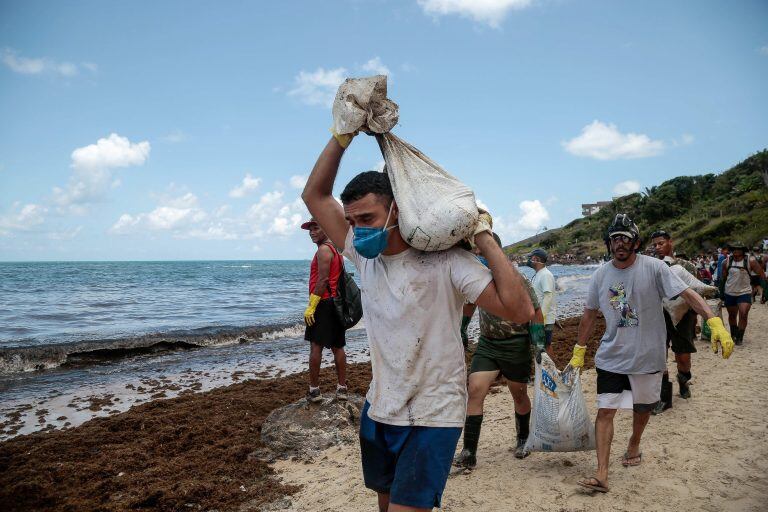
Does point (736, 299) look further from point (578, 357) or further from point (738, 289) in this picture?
point (578, 357)

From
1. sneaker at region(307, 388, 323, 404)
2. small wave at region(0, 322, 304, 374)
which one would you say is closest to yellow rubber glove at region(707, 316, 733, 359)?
sneaker at region(307, 388, 323, 404)

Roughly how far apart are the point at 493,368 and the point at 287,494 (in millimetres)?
2044

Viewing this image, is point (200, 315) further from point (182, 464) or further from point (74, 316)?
point (182, 464)

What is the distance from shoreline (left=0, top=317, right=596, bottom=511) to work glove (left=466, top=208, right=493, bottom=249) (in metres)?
3.23

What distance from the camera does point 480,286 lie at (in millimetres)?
1889

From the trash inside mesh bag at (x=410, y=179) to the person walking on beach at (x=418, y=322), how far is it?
0.32 feet

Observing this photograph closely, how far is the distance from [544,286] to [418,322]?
4705 mm

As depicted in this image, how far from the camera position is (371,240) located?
195 centimetres

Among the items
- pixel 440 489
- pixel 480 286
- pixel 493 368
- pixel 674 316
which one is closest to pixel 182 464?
pixel 493 368

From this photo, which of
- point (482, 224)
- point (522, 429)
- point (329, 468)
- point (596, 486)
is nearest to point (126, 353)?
point (329, 468)

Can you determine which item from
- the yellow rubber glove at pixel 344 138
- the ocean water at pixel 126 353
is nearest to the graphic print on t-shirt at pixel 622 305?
the yellow rubber glove at pixel 344 138

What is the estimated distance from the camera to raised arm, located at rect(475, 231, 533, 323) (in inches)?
72.5

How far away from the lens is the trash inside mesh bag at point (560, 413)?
3.91 meters

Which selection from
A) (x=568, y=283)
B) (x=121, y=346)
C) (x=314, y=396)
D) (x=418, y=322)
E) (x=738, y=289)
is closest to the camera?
(x=418, y=322)
